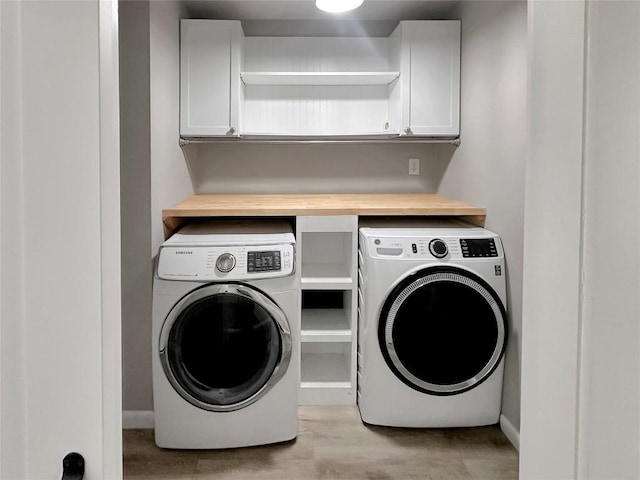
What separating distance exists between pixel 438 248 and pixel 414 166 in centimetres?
132

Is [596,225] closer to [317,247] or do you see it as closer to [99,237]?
[99,237]

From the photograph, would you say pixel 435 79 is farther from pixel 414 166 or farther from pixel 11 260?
pixel 11 260

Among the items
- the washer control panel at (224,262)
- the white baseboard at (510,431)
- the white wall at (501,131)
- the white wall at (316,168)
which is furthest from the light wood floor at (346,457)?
the white wall at (316,168)

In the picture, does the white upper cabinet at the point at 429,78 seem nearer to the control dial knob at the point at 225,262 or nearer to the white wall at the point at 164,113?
the white wall at the point at 164,113

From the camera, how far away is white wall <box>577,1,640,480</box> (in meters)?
0.62

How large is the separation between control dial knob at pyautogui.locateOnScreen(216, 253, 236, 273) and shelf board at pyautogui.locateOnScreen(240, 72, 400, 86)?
4.38ft

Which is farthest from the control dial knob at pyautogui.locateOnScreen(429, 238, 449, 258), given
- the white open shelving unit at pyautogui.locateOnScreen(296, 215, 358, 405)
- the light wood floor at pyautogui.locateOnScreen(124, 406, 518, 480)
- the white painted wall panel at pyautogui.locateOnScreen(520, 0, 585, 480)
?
the white painted wall panel at pyautogui.locateOnScreen(520, 0, 585, 480)

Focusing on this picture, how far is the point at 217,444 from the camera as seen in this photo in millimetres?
2549

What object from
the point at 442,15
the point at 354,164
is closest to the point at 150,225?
the point at 354,164

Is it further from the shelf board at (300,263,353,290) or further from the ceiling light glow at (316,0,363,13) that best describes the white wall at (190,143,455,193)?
the ceiling light glow at (316,0,363,13)

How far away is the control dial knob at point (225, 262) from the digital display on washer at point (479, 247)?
1.09m

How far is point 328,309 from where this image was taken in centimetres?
348

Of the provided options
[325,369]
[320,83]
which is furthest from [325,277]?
[320,83]

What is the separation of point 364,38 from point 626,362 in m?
3.32
